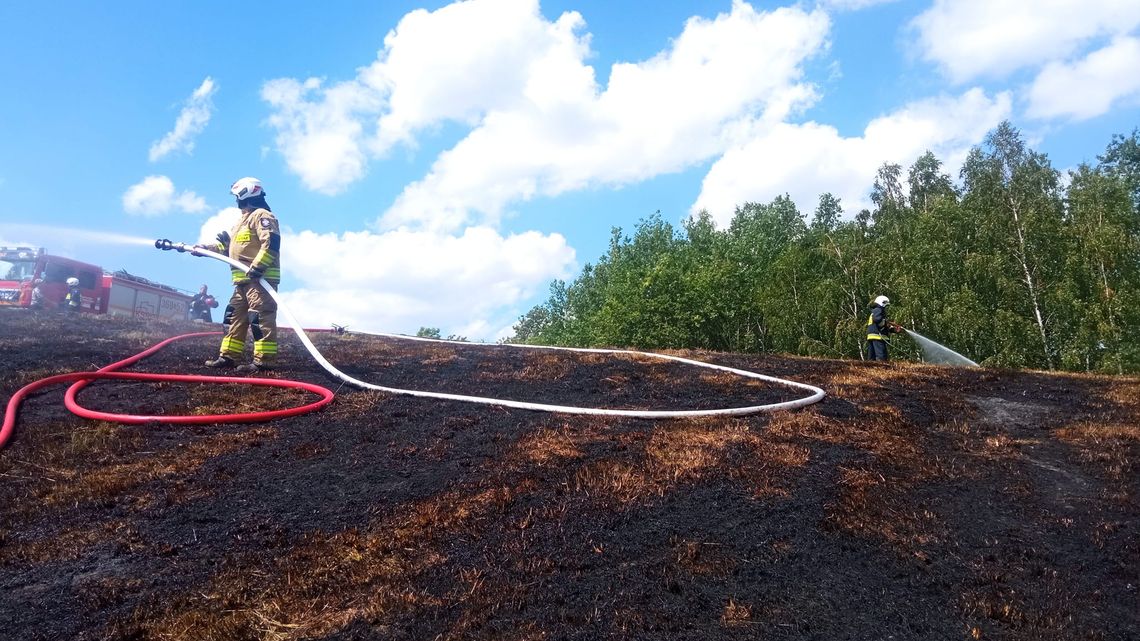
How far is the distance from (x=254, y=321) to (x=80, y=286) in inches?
659

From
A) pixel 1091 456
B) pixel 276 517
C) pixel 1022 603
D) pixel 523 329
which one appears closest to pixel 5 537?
pixel 276 517

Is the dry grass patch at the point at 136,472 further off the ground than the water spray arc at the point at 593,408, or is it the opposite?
the water spray arc at the point at 593,408

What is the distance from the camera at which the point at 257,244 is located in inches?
321

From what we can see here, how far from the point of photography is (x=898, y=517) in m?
Result: 4.11

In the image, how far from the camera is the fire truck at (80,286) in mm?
19766

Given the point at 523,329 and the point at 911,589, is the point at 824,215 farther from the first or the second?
the point at 911,589

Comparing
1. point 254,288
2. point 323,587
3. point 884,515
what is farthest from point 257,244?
point 884,515

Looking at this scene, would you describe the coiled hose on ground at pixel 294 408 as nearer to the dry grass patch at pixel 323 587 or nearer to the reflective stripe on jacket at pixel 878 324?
the dry grass patch at pixel 323 587

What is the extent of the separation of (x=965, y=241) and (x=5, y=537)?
98.4 ft

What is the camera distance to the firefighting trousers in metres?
7.79

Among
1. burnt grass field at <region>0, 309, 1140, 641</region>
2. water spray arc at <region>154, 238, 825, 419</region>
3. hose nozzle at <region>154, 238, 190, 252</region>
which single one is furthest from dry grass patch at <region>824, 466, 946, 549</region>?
hose nozzle at <region>154, 238, 190, 252</region>

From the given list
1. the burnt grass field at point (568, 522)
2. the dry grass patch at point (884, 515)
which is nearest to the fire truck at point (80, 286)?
the burnt grass field at point (568, 522)

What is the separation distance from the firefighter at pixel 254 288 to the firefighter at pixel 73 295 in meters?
15.0

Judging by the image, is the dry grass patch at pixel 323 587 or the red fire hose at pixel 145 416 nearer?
the dry grass patch at pixel 323 587
